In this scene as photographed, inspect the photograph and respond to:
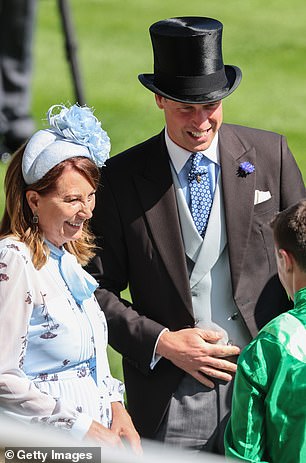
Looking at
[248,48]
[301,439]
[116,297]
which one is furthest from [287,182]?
[248,48]

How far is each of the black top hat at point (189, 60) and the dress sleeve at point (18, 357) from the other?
1.03 m

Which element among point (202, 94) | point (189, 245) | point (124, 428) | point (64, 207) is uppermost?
point (202, 94)

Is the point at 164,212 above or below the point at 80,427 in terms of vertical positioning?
above

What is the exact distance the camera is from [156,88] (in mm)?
4387

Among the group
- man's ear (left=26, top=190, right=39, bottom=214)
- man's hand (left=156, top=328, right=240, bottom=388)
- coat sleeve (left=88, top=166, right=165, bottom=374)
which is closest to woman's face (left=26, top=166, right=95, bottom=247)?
man's ear (left=26, top=190, right=39, bottom=214)

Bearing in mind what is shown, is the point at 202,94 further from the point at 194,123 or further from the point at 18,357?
the point at 18,357

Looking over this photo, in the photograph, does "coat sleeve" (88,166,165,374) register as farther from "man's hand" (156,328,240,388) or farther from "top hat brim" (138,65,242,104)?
"top hat brim" (138,65,242,104)

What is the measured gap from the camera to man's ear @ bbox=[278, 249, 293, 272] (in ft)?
11.3

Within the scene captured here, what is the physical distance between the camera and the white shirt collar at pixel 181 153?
4371 mm

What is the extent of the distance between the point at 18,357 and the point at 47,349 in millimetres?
137

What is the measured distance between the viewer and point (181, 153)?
4.37 m

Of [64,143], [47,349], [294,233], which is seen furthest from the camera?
[64,143]

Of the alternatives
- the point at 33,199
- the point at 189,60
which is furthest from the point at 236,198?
the point at 33,199

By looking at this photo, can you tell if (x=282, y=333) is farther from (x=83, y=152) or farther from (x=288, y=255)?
(x=83, y=152)
